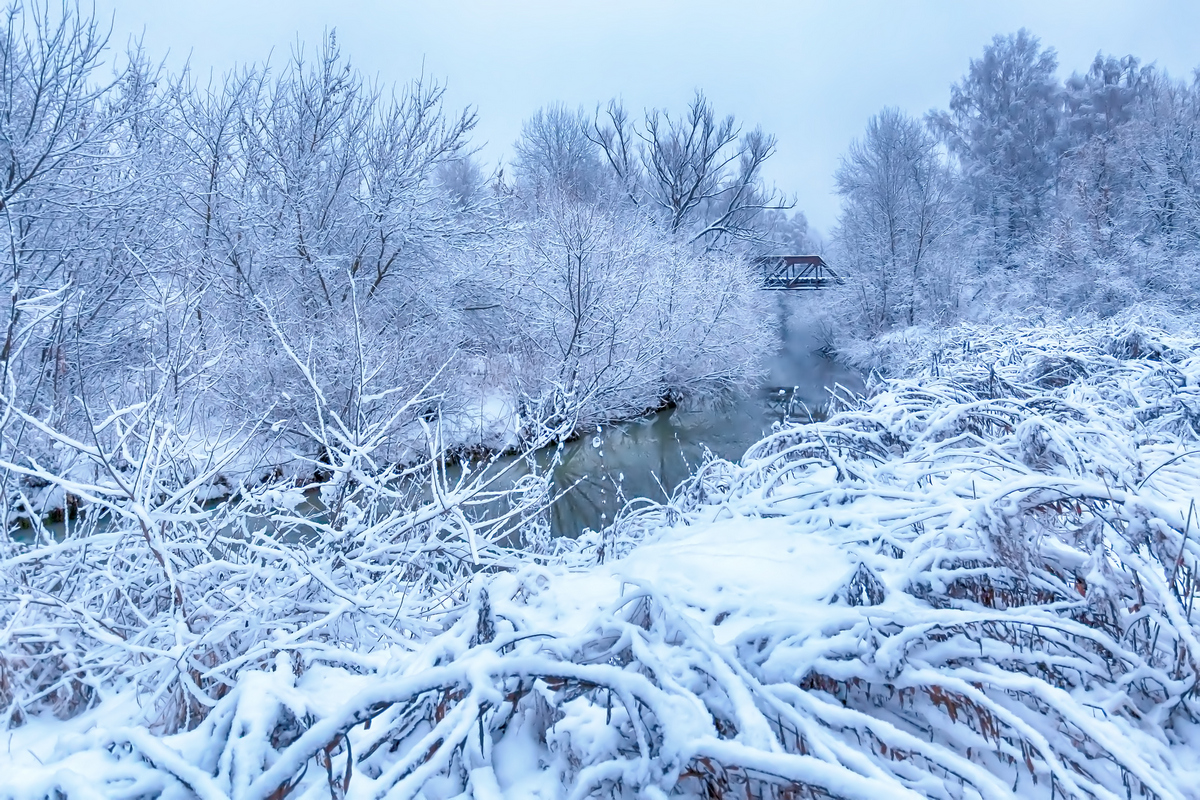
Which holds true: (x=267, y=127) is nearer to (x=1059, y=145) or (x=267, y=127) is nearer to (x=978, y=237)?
(x=978, y=237)

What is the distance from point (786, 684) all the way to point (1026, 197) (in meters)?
28.2

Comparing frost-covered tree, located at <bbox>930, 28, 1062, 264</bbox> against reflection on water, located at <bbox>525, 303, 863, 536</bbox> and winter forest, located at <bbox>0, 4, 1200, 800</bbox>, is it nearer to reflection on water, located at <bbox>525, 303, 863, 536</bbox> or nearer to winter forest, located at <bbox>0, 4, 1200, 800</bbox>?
reflection on water, located at <bbox>525, 303, 863, 536</bbox>

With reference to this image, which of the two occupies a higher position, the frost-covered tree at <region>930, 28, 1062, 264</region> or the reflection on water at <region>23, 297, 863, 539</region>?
the frost-covered tree at <region>930, 28, 1062, 264</region>

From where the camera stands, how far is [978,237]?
2242cm

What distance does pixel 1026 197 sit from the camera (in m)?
23.6

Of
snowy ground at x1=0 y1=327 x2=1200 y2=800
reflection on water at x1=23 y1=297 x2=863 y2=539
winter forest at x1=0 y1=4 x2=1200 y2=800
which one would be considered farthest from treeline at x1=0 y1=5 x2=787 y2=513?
snowy ground at x1=0 y1=327 x2=1200 y2=800

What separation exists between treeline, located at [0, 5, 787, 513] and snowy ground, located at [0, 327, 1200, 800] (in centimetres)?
556

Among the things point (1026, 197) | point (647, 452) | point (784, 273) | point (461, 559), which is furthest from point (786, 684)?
point (1026, 197)

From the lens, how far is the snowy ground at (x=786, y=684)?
1.37 meters

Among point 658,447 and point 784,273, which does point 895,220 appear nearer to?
point 784,273

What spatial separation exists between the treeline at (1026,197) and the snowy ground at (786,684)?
18099 mm

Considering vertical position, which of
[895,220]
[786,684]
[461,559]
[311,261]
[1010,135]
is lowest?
[461,559]

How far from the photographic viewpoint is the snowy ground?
1.37 meters

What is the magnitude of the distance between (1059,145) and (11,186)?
30679 mm
